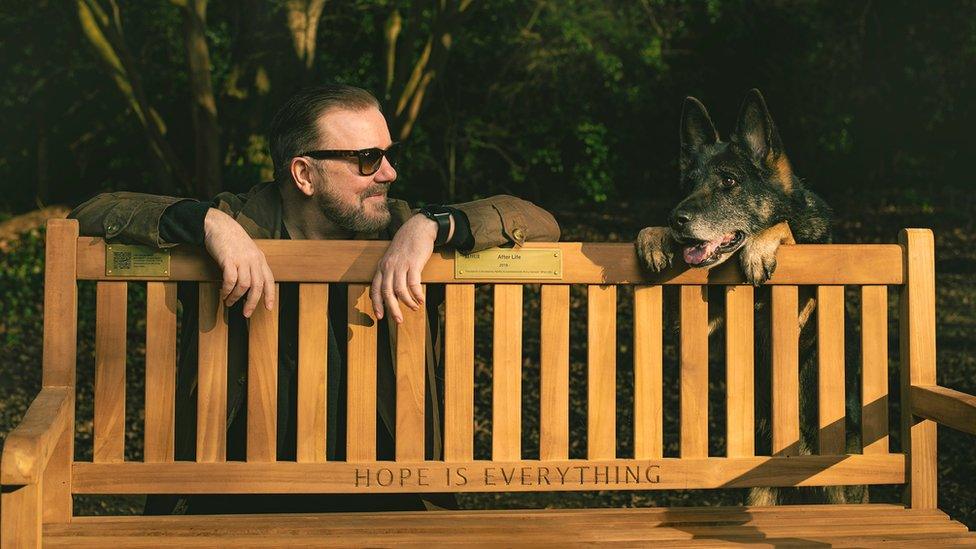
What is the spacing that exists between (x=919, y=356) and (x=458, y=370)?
4.51 ft

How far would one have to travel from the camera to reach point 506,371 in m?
3.34

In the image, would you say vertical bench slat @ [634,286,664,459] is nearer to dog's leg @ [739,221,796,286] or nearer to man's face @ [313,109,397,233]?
dog's leg @ [739,221,796,286]

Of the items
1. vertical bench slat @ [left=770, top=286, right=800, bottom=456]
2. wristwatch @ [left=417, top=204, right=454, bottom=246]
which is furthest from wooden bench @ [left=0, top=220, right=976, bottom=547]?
wristwatch @ [left=417, top=204, right=454, bottom=246]

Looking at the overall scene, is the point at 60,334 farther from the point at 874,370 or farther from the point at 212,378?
the point at 874,370

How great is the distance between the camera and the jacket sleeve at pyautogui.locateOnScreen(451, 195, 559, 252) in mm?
3254

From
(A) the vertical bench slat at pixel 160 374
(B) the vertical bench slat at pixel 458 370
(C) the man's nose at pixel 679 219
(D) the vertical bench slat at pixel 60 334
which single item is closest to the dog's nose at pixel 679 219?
(C) the man's nose at pixel 679 219

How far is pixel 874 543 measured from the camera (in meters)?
3.01

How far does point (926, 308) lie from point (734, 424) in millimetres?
676

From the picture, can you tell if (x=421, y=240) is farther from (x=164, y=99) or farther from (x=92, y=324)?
(x=164, y=99)

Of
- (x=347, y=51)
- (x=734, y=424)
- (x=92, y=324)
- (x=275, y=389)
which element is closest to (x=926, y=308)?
(x=734, y=424)

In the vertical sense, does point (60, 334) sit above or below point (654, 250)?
below

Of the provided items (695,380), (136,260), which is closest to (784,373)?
(695,380)

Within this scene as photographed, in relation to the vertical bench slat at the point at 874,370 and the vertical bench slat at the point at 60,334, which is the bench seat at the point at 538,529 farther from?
the vertical bench slat at the point at 874,370

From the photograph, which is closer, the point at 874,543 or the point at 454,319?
the point at 874,543
